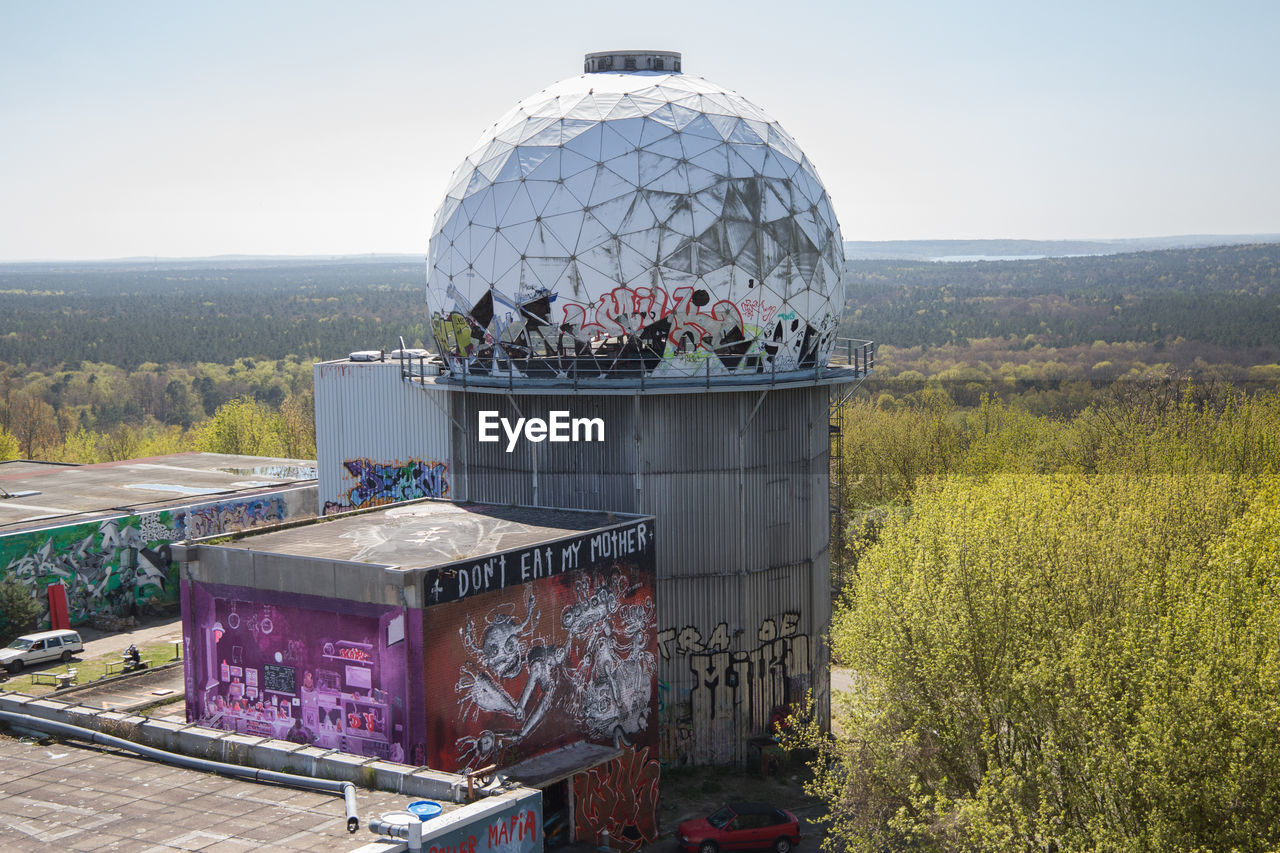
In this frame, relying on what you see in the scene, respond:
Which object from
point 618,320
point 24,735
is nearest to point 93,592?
point 24,735

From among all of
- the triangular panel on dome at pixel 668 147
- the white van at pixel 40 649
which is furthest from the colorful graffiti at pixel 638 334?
the white van at pixel 40 649

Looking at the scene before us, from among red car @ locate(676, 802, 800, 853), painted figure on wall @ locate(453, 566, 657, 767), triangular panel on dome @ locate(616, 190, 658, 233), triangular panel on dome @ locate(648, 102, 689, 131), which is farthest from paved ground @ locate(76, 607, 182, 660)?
triangular panel on dome @ locate(648, 102, 689, 131)

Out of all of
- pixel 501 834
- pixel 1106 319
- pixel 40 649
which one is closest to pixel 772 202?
pixel 501 834

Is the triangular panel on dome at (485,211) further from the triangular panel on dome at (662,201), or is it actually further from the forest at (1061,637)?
the forest at (1061,637)

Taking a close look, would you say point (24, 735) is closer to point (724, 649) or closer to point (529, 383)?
point (529, 383)

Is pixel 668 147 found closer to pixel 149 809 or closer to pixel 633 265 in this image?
pixel 633 265

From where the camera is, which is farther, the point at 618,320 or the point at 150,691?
the point at 618,320

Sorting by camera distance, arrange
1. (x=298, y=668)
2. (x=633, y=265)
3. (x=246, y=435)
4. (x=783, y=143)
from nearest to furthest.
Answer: (x=298, y=668) < (x=633, y=265) < (x=783, y=143) < (x=246, y=435)
